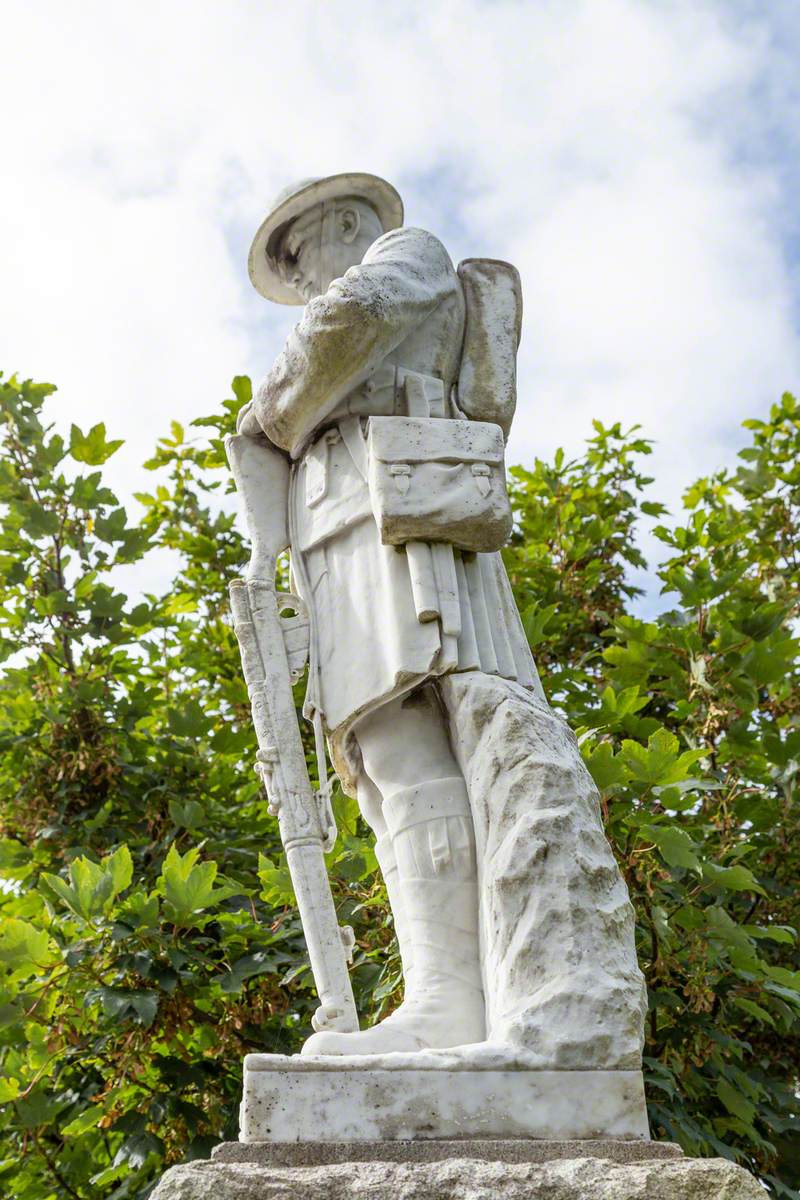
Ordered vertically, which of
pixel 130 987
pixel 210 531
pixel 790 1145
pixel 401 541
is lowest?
pixel 790 1145

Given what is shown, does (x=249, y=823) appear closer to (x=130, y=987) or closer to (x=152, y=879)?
(x=152, y=879)

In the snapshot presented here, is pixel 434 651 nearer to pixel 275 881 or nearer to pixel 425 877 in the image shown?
pixel 425 877

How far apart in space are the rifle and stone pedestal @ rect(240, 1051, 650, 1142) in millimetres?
391

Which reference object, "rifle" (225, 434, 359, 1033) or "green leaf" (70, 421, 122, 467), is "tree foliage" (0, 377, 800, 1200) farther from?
"rifle" (225, 434, 359, 1033)

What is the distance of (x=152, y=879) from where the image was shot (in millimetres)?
6512

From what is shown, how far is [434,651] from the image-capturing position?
3.94 metres

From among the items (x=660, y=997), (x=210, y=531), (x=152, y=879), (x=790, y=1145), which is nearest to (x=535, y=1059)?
(x=660, y=997)

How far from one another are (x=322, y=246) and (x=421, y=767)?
5.84ft

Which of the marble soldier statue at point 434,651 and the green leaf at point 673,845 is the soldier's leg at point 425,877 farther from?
the green leaf at point 673,845

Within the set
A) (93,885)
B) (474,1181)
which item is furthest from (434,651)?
(93,885)

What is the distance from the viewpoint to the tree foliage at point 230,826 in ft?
17.5

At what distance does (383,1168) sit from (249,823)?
387cm

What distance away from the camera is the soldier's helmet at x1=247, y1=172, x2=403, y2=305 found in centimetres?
479

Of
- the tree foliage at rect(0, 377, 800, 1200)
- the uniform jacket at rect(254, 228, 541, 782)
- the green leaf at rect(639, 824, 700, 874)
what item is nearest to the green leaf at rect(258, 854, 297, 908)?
the tree foliage at rect(0, 377, 800, 1200)
